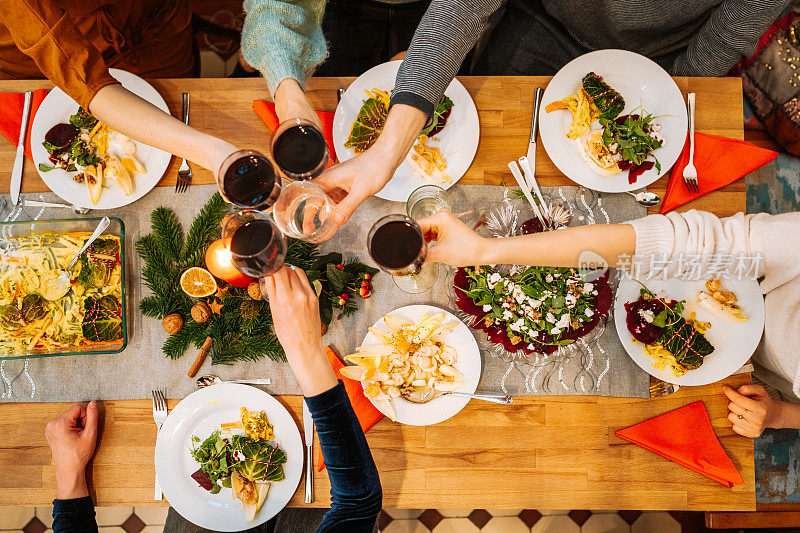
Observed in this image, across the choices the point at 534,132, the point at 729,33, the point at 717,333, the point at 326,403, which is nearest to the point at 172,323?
the point at 326,403

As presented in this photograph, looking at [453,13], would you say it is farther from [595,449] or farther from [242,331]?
[595,449]

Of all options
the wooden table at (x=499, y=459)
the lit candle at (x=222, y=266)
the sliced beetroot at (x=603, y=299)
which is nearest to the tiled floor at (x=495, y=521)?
the wooden table at (x=499, y=459)

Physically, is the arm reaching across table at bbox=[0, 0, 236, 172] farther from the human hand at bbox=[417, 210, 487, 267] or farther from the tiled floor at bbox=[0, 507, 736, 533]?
the tiled floor at bbox=[0, 507, 736, 533]

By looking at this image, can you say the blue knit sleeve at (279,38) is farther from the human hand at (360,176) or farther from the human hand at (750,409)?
the human hand at (750,409)

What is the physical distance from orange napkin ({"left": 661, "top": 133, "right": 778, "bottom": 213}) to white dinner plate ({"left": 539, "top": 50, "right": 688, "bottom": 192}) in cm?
8

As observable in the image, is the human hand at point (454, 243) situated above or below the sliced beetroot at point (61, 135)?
below

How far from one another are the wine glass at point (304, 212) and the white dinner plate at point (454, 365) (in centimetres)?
34

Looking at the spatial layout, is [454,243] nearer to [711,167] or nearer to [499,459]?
[499,459]

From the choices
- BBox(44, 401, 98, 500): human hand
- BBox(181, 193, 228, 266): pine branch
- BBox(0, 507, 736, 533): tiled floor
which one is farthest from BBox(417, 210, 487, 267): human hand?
BBox(0, 507, 736, 533): tiled floor

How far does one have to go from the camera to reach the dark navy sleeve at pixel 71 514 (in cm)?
146

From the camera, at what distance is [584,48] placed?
6.31 ft

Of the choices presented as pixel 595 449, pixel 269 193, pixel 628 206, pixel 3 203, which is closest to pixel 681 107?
pixel 628 206

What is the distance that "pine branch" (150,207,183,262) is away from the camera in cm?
156

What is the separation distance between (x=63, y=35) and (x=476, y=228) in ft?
4.15
